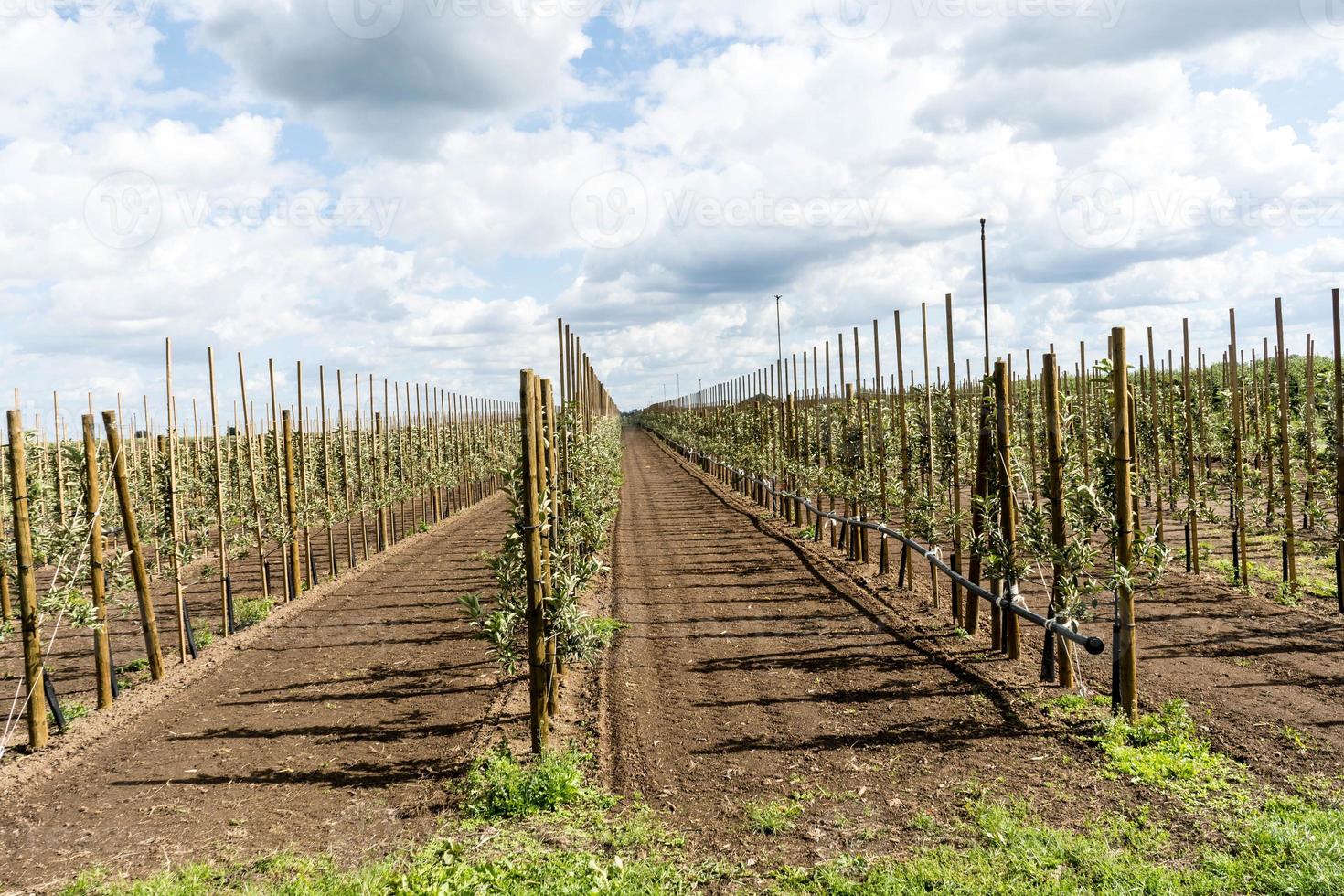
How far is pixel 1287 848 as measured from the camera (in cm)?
481

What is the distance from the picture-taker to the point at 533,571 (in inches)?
262

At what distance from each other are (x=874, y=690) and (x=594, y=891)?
4.25 m

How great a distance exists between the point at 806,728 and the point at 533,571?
287cm

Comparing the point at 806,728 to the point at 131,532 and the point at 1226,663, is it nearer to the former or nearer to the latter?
the point at 1226,663

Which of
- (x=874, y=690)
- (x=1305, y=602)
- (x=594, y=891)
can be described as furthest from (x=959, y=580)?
(x=594, y=891)

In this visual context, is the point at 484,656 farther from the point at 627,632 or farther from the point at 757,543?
the point at 757,543

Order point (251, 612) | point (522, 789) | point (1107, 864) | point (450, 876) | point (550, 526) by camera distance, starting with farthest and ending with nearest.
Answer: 1. point (251, 612)
2. point (550, 526)
3. point (522, 789)
4. point (450, 876)
5. point (1107, 864)

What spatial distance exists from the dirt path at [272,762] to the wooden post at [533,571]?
0.80m

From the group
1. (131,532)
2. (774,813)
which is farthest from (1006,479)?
(131,532)

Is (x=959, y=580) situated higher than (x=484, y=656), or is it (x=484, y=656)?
(x=959, y=580)

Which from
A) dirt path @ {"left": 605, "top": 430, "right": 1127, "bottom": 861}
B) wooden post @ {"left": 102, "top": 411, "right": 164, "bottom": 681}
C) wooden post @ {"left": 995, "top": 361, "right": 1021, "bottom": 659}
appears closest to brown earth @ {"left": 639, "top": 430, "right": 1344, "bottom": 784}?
wooden post @ {"left": 995, "top": 361, "right": 1021, "bottom": 659}

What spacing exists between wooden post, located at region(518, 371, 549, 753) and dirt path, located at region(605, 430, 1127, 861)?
0.72m

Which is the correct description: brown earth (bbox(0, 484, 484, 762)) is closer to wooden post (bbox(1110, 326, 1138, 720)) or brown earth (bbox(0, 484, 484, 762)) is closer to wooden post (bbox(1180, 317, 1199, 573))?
wooden post (bbox(1110, 326, 1138, 720))

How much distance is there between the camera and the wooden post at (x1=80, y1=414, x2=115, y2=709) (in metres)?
8.13
